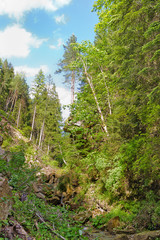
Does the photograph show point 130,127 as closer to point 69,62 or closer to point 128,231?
point 128,231

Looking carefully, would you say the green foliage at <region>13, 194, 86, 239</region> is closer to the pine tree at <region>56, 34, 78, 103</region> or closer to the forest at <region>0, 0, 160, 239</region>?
the forest at <region>0, 0, 160, 239</region>

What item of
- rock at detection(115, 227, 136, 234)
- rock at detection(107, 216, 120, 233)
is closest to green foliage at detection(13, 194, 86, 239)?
rock at detection(115, 227, 136, 234)

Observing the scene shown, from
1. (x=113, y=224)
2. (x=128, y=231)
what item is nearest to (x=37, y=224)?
(x=128, y=231)

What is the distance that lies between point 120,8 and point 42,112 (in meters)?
25.1

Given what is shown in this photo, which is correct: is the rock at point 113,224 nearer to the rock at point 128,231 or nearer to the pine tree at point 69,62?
the rock at point 128,231

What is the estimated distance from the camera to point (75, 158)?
15.1 meters

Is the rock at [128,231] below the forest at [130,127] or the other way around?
below

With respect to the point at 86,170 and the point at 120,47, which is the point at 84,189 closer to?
the point at 86,170

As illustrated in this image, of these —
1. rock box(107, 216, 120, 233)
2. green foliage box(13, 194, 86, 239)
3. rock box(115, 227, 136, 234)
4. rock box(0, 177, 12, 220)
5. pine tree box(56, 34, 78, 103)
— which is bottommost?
rock box(107, 216, 120, 233)

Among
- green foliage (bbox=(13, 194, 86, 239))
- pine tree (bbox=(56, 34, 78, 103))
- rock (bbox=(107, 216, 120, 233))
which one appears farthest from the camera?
pine tree (bbox=(56, 34, 78, 103))

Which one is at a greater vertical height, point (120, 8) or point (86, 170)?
point (120, 8)

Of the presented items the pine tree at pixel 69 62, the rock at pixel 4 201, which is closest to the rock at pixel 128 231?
the rock at pixel 4 201

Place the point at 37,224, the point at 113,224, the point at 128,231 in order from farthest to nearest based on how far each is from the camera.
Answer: the point at 113,224, the point at 128,231, the point at 37,224

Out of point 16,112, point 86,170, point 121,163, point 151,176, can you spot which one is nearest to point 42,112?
point 16,112
